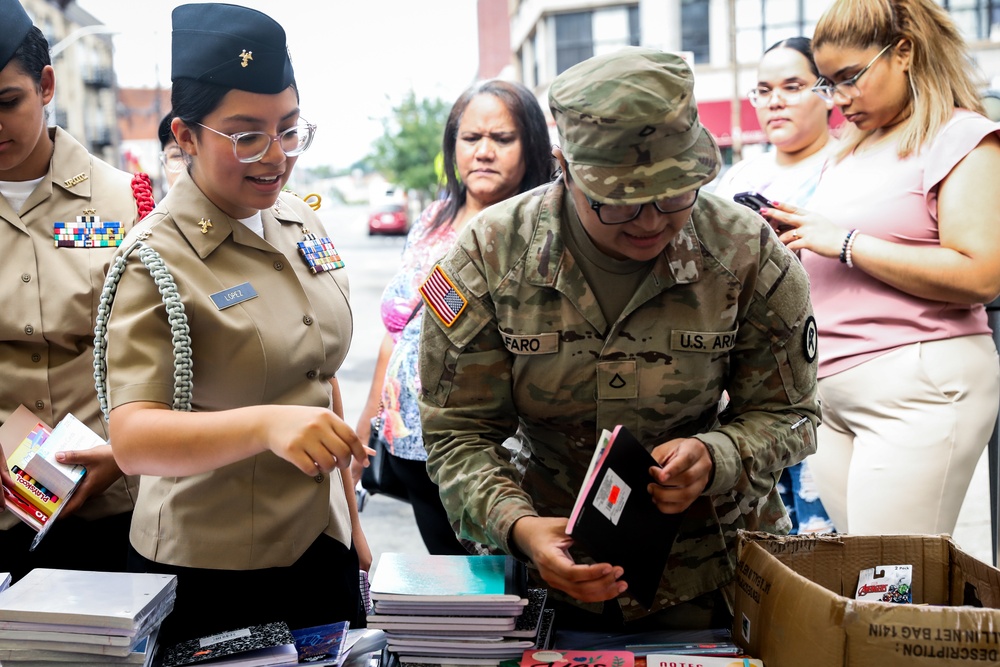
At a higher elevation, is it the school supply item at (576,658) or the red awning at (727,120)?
the red awning at (727,120)

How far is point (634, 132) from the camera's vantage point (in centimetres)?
131

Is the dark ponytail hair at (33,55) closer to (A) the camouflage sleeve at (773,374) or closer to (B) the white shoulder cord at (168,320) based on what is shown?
(B) the white shoulder cord at (168,320)

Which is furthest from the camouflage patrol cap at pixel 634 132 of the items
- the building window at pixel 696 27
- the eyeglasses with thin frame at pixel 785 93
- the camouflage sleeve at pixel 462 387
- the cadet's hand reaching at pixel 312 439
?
the building window at pixel 696 27

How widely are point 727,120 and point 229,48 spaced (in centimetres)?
2119

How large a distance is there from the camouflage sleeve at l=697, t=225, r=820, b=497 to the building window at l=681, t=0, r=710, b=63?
21.1 m

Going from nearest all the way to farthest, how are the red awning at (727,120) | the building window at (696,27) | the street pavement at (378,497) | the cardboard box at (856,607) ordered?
the cardboard box at (856,607) → the street pavement at (378,497) → the red awning at (727,120) → the building window at (696,27)

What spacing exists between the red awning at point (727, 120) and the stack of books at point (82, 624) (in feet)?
67.9

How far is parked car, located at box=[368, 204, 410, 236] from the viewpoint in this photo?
3322 cm

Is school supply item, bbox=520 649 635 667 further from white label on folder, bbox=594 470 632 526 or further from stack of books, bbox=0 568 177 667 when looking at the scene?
stack of books, bbox=0 568 177 667

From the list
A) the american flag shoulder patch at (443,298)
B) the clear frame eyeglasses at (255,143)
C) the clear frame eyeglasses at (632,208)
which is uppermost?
the clear frame eyeglasses at (255,143)

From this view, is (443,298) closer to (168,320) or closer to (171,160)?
(168,320)

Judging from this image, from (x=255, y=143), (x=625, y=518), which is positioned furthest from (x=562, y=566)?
(x=255, y=143)

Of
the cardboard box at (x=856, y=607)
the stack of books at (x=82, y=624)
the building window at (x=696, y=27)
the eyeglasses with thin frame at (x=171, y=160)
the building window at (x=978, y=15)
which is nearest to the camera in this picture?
the cardboard box at (x=856, y=607)

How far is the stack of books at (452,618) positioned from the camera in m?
1.44
